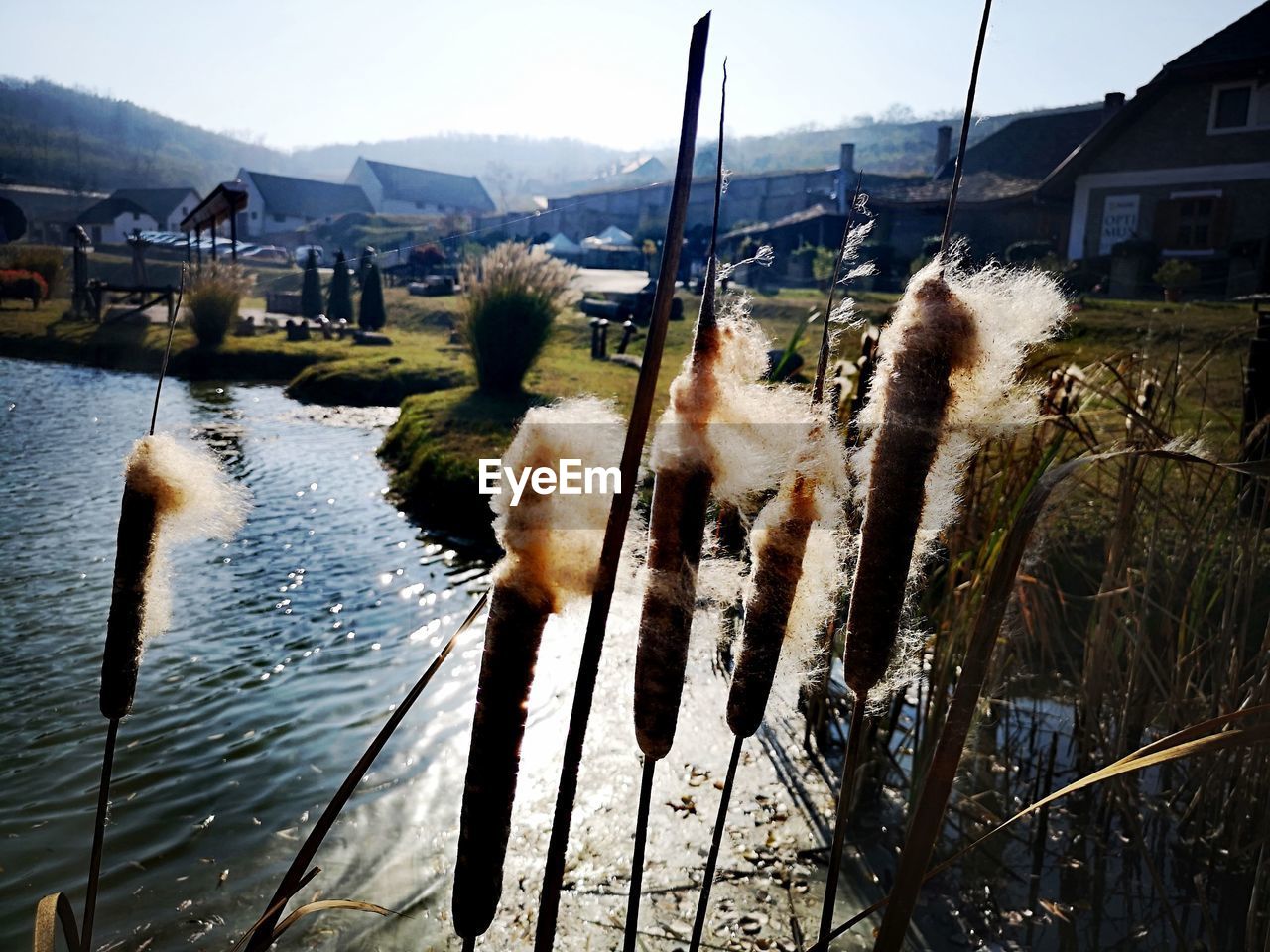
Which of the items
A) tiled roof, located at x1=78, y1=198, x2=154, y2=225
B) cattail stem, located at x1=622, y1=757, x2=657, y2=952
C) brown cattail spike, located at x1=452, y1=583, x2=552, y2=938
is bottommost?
cattail stem, located at x1=622, y1=757, x2=657, y2=952

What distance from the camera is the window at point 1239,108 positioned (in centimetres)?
2133

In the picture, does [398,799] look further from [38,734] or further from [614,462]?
[614,462]

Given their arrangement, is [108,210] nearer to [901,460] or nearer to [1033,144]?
[1033,144]

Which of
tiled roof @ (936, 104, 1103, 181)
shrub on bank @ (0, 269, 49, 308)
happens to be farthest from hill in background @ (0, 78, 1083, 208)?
shrub on bank @ (0, 269, 49, 308)

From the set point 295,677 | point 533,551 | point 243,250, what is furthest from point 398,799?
point 243,250

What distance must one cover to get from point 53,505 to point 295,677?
433 cm

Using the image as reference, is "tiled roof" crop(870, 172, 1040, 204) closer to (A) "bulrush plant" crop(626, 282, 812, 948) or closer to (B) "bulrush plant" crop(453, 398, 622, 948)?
(A) "bulrush plant" crop(626, 282, 812, 948)

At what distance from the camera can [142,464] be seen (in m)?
1.03

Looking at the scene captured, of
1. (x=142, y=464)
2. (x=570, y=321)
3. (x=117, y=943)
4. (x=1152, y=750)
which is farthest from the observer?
(x=570, y=321)

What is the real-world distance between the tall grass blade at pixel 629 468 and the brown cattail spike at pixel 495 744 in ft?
0.25

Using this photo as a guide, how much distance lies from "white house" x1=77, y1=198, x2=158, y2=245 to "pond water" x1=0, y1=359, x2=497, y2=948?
192 ft

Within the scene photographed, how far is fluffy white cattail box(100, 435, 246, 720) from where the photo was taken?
40.3 inches

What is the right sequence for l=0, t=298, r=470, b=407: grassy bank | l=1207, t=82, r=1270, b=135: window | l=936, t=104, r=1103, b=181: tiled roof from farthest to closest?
l=936, t=104, r=1103, b=181: tiled roof, l=1207, t=82, r=1270, b=135: window, l=0, t=298, r=470, b=407: grassy bank

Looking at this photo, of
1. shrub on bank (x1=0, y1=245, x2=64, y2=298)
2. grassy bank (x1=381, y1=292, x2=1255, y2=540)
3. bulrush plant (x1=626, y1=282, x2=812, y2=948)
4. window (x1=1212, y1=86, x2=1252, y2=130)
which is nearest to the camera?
bulrush plant (x1=626, y1=282, x2=812, y2=948)
